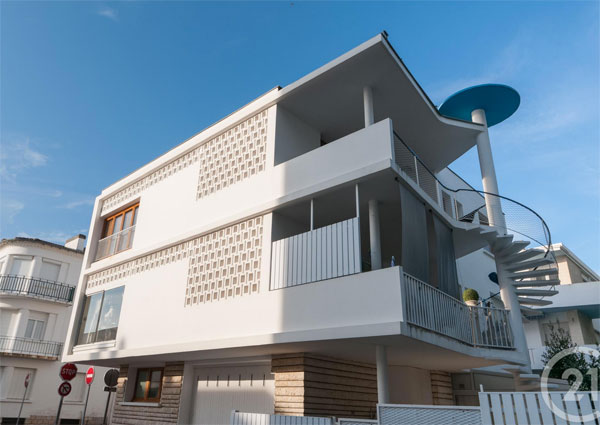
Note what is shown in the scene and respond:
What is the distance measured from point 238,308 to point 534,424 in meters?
5.88

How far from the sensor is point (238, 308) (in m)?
9.27

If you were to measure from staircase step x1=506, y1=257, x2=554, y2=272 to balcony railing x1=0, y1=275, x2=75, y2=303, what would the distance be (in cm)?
2046

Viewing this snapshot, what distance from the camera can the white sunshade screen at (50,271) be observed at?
21969mm

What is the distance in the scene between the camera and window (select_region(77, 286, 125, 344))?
12812 millimetres

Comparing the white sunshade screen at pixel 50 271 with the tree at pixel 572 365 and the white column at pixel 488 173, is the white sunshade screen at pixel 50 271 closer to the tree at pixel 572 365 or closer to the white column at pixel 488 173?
the white column at pixel 488 173

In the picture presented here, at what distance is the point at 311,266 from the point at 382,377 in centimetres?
240

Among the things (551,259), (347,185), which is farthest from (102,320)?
(551,259)

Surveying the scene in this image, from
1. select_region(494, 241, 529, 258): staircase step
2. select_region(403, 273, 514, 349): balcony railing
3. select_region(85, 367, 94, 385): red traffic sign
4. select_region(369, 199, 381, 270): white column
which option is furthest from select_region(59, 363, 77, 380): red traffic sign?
select_region(494, 241, 529, 258): staircase step

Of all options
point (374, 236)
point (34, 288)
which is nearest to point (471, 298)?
point (374, 236)

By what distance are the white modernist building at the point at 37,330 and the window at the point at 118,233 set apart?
8.58 m

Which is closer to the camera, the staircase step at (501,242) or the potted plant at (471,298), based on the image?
the potted plant at (471,298)

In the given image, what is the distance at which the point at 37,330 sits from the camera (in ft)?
69.1

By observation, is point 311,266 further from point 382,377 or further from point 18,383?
point 18,383

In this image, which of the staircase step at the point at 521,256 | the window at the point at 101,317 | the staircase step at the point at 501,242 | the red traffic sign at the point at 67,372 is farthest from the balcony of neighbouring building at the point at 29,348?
the staircase step at the point at 521,256
